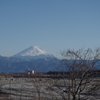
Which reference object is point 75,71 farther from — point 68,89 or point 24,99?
point 24,99

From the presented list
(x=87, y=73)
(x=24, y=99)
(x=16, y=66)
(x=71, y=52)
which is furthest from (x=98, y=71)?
(x=16, y=66)

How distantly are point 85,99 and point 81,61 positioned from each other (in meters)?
1.97

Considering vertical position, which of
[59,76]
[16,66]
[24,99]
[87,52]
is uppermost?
[16,66]

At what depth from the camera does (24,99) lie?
79.0 ft

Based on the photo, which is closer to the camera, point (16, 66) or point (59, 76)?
point (59, 76)

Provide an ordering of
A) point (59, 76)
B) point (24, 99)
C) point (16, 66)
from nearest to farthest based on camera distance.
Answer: point (59, 76) < point (24, 99) < point (16, 66)

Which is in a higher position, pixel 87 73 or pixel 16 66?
pixel 16 66

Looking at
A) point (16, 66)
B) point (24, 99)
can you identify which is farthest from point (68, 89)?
point (16, 66)

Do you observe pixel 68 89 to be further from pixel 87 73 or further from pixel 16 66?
pixel 16 66

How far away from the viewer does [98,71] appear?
533 inches

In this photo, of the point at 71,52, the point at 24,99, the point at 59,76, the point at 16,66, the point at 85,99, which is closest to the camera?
the point at 71,52

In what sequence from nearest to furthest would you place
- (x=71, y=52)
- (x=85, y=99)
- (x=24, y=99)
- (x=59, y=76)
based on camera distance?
(x=71, y=52)
(x=85, y=99)
(x=59, y=76)
(x=24, y=99)

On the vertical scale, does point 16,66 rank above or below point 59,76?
above

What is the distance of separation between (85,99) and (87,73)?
141 cm
